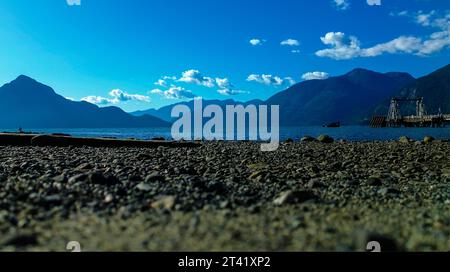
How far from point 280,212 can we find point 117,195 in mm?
2251

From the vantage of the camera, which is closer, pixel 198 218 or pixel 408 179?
pixel 198 218

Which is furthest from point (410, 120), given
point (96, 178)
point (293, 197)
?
point (96, 178)

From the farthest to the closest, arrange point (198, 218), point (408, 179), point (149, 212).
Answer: point (408, 179) → point (149, 212) → point (198, 218)

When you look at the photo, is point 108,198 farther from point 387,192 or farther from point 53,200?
point 387,192

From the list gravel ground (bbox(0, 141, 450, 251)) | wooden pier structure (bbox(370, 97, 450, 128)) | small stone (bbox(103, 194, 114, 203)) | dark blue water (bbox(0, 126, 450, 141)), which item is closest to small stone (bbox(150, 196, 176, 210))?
gravel ground (bbox(0, 141, 450, 251))

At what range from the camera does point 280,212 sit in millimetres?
4785

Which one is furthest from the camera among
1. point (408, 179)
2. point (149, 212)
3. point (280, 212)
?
point (408, 179)

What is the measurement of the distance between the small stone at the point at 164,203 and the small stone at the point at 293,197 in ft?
4.60

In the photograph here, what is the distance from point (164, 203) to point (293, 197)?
5.92 feet

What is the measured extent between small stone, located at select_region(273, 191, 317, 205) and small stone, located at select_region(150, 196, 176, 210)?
1.40m

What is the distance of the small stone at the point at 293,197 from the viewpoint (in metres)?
5.37

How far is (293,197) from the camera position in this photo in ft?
18.1
